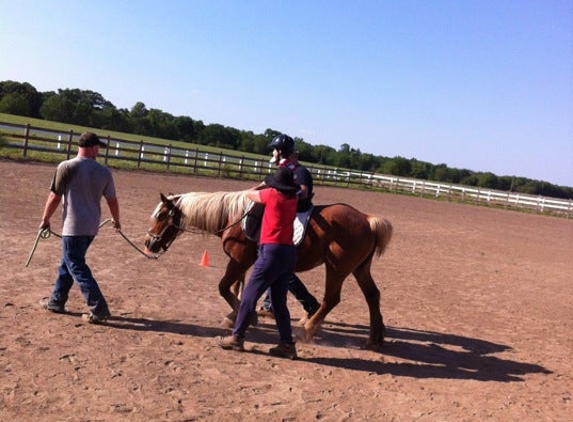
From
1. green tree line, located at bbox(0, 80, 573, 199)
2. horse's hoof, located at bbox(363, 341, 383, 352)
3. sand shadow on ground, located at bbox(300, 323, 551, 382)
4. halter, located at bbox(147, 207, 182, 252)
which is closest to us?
sand shadow on ground, located at bbox(300, 323, 551, 382)

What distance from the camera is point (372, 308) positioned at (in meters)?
5.82

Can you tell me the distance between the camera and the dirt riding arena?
3.87m

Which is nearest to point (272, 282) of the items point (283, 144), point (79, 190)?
point (283, 144)

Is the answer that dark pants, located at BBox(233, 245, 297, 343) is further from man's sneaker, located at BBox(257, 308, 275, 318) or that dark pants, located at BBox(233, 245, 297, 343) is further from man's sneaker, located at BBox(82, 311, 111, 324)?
man's sneaker, located at BBox(257, 308, 275, 318)

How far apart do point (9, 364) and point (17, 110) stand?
7134cm

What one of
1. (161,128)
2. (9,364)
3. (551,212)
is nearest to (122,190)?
(9,364)

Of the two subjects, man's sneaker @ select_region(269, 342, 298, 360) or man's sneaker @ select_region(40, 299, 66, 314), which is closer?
man's sneaker @ select_region(269, 342, 298, 360)

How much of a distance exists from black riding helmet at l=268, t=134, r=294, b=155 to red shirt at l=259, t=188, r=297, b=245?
0.60m

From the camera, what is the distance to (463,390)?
474cm

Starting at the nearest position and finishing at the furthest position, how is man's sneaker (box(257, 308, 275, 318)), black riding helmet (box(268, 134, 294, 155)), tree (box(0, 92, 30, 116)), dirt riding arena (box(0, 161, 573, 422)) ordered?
dirt riding arena (box(0, 161, 573, 422)) → black riding helmet (box(268, 134, 294, 155)) → man's sneaker (box(257, 308, 275, 318)) → tree (box(0, 92, 30, 116))

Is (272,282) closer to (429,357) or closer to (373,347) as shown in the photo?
(373,347)

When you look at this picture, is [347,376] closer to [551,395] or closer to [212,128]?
[551,395]

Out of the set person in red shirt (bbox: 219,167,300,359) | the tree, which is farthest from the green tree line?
person in red shirt (bbox: 219,167,300,359)

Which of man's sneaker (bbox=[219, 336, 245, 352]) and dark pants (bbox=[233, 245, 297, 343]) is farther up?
dark pants (bbox=[233, 245, 297, 343])
